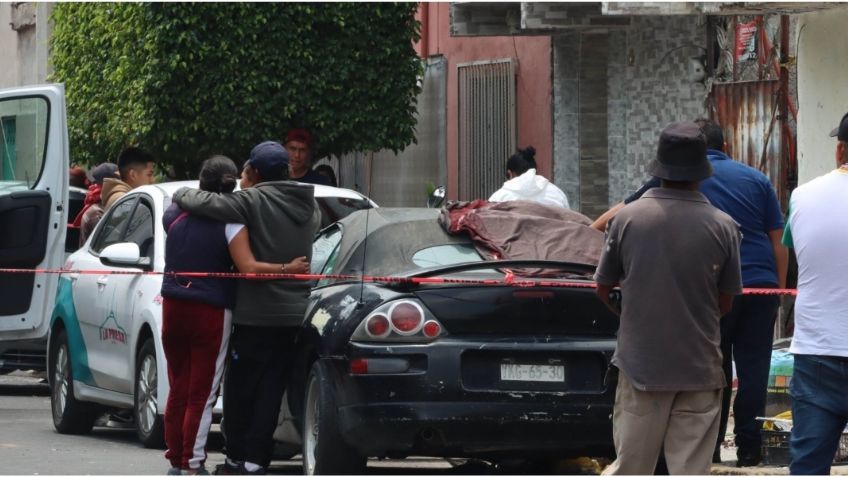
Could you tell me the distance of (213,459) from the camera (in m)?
10.3

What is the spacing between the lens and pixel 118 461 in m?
9.88

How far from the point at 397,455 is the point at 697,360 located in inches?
88.1

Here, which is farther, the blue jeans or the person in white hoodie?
the person in white hoodie

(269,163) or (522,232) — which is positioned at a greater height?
(269,163)

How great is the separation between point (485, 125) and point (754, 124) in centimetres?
563

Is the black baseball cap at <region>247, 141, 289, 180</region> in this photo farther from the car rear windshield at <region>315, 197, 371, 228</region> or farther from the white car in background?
the car rear windshield at <region>315, 197, 371, 228</region>

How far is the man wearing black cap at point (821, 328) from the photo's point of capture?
6.43 meters

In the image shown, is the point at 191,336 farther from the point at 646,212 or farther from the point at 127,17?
the point at 127,17

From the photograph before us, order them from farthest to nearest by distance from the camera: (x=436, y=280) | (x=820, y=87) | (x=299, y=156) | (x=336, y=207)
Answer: (x=299, y=156)
(x=820, y=87)
(x=336, y=207)
(x=436, y=280)

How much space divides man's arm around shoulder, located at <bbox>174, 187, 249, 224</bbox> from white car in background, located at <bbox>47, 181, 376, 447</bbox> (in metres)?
1.54

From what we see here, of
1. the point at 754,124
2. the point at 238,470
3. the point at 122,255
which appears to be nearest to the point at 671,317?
the point at 238,470

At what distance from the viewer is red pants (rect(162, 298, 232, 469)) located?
28.4 feet

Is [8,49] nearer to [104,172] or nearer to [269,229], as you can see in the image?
[104,172]

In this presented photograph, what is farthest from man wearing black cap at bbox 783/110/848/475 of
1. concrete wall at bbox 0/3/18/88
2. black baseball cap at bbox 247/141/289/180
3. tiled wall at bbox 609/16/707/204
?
concrete wall at bbox 0/3/18/88
